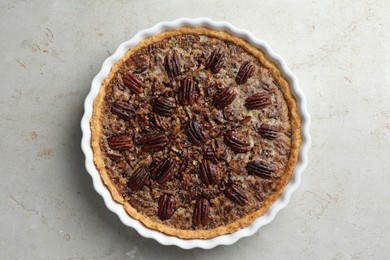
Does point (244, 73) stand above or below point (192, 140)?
above

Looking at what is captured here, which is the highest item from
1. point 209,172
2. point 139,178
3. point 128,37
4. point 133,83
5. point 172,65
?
point 128,37

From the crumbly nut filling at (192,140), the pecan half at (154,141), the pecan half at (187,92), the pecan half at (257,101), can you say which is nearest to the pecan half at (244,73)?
the crumbly nut filling at (192,140)

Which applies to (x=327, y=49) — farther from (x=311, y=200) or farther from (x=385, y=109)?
(x=311, y=200)

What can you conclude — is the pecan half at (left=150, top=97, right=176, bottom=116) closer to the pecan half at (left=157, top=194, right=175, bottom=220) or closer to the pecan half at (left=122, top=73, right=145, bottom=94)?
the pecan half at (left=122, top=73, right=145, bottom=94)

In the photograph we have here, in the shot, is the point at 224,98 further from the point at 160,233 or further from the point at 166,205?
the point at 160,233

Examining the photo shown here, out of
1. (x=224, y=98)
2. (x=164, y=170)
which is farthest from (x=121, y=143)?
(x=224, y=98)

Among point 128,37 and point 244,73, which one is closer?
point 244,73

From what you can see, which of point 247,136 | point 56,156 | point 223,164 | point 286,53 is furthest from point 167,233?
point 286,53

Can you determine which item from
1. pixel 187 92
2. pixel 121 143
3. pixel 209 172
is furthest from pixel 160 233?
pixel 187 92
